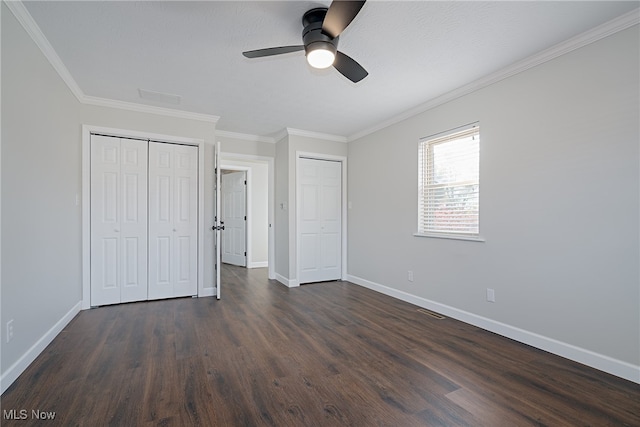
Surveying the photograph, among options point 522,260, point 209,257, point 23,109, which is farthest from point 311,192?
point 23,109

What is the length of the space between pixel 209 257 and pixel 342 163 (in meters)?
2.66

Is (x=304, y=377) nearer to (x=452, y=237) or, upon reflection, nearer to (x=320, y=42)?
(x=452, y=237)

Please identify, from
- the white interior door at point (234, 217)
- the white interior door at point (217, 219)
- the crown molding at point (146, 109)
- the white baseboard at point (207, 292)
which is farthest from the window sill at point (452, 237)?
the white interior door at point (234, 217)

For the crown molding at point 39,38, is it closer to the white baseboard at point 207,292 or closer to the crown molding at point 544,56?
the white baseboard at point 207,292

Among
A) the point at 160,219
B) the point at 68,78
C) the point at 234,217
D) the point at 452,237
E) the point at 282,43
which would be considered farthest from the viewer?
the point at 234,217

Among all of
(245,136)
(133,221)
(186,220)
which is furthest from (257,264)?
(133,221)

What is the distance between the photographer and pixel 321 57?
2090 mm

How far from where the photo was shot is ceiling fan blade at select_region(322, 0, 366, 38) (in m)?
1.63

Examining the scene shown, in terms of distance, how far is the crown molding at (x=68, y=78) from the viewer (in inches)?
79.3

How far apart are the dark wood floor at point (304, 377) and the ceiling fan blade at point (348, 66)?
222 centimetres

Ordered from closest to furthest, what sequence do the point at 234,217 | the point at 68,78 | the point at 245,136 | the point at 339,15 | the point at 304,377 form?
the point at 339,15 < the point at 304,377 < the point at 68,78 < the point at 245,136 < the point at 234,217

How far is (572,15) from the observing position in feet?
6.74

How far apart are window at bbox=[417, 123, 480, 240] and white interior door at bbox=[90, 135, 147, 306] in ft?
11.7

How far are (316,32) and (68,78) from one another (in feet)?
8.51
